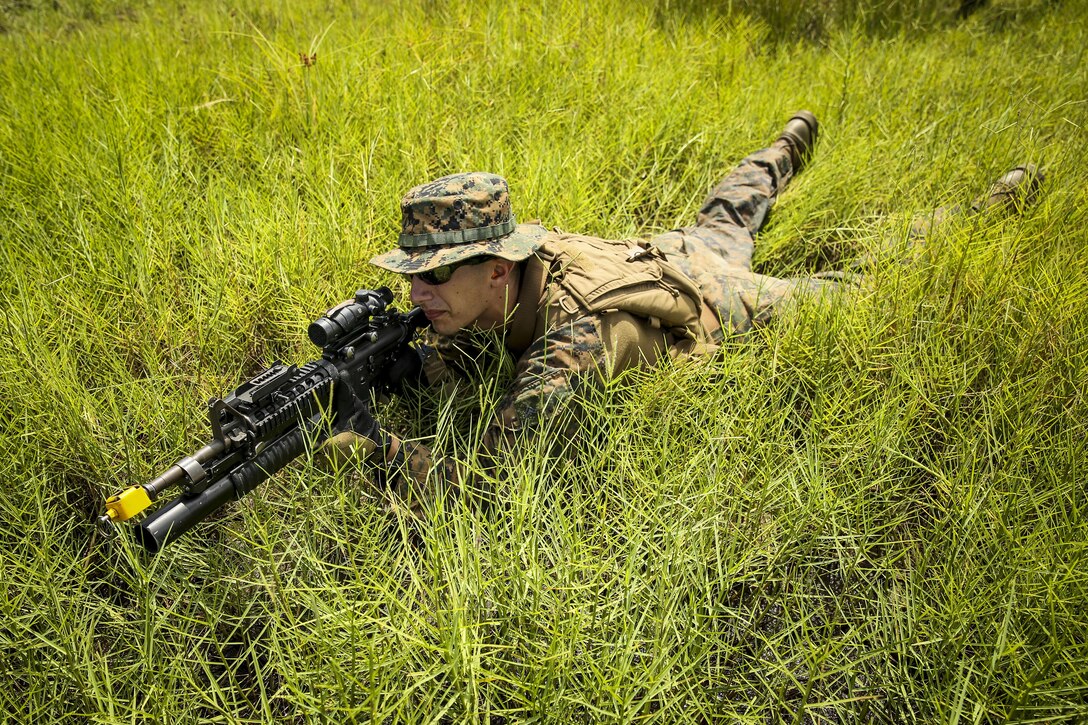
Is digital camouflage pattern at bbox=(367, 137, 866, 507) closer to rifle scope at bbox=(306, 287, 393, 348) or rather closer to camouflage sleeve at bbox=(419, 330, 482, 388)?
camouflage sleeve at bbox=(419, 330, 482, 388)

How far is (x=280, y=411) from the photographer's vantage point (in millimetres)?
2068

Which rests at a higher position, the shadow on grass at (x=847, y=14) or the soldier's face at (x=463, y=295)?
the shadow on grass at (x=847, y=14)

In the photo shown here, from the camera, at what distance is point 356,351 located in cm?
243

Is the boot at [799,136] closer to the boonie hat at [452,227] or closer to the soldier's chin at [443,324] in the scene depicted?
the boonie hat at [452,227]

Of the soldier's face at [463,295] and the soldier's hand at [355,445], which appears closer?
the soldier's hand at [355,445]

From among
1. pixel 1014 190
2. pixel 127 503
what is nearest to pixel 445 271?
pixel 127 503

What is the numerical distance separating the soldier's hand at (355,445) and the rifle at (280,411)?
42mm

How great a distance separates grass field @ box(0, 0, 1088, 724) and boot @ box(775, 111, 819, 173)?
0.39ft

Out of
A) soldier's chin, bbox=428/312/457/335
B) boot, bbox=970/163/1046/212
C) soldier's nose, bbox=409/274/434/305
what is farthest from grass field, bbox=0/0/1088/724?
soldier's nose, bbox=409/274/434/305

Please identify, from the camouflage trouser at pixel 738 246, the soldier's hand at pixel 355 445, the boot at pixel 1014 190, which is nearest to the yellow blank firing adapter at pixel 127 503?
the soldier's hand at pixel 355 445

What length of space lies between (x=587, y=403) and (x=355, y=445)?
0.80m

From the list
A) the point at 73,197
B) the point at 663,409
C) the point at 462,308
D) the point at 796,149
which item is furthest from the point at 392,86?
the point at 663,409

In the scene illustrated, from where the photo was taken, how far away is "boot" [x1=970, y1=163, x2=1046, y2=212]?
3371 mm

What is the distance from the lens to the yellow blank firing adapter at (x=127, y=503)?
173cm
